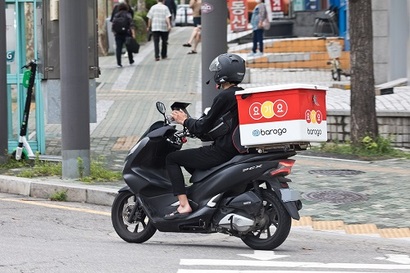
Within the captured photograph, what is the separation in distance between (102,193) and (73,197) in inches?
17.6

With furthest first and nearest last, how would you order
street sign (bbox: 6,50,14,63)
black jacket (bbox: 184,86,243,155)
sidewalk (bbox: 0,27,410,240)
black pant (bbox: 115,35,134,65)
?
1. black pant (bbox: 115,35,134,65)
2. street sign (bbox: 6,50,14,63)
3. sidewalk (bbox: 0,27,410,240)
4. black jacket (bbox: 184,86,243,155)

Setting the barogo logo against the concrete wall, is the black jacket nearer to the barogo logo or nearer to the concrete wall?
the barogo logo

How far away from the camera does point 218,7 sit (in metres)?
12.7

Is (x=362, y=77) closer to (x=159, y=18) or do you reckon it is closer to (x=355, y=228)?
(x=355, y=228)

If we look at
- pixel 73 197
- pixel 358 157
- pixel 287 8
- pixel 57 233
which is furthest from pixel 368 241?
pixel 287 8

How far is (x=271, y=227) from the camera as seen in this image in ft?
28.5

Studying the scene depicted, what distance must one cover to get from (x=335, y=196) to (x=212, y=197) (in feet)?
9.65

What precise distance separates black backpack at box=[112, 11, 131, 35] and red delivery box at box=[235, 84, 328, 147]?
19963 mm

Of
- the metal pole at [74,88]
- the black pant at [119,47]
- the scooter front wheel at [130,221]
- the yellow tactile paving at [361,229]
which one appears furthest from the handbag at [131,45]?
the scooter front wheel at [130,221]

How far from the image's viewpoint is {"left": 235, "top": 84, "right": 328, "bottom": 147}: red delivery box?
8312 mm

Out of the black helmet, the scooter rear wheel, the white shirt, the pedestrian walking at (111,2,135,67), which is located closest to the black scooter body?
the scooter rear wheel

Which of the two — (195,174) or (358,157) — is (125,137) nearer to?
(358,157)

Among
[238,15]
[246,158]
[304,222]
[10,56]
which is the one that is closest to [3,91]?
[10,56]

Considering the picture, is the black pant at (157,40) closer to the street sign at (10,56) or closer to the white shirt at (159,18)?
the white shirt at (159,18)
